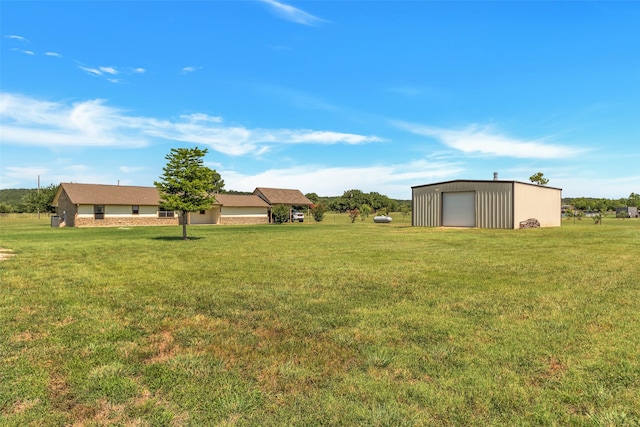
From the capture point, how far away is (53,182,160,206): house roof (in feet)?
127

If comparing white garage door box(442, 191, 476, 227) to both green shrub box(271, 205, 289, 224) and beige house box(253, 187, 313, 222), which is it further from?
beige house box(253, 187, 313, 222)

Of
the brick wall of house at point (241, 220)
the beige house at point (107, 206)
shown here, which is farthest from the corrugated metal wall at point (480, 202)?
the beige house at point (107, 206)

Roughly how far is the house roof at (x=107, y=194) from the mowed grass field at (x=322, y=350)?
34.7 metres

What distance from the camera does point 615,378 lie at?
11.6ft

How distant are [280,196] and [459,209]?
95.2 ft

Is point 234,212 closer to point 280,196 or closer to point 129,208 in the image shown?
point 280,196

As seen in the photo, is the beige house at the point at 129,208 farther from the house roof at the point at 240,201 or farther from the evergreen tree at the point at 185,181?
the evergreen tree at the point at 185,181

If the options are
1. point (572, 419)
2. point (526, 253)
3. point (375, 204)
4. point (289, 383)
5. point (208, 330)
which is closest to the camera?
point (572, 419)

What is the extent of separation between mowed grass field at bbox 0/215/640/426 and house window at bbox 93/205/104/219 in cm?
3464

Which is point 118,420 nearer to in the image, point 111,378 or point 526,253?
point 111,378

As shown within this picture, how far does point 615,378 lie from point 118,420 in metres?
4.38

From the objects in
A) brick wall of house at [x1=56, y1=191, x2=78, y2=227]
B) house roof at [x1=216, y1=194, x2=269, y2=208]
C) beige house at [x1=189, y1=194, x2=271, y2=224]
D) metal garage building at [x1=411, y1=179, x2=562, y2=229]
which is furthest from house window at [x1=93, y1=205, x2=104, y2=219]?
metal garage building at [x1=411, y1=179, x2=562, y2=229]

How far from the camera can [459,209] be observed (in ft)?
102

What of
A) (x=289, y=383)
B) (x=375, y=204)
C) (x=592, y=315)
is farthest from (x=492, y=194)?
(x=375, y=204)
